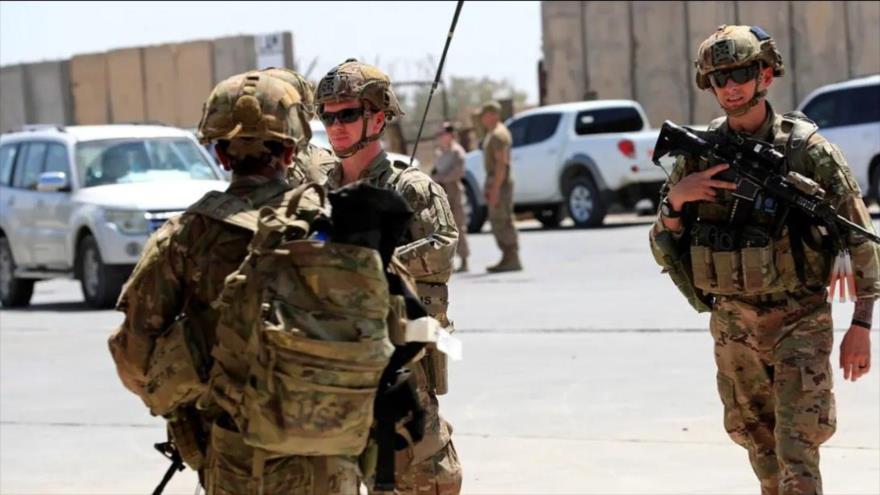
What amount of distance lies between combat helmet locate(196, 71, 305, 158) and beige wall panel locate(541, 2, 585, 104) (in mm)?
29797

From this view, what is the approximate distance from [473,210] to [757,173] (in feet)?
66.0

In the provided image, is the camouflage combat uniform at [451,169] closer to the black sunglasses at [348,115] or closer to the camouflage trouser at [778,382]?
the camouflage trouser at [778,382]

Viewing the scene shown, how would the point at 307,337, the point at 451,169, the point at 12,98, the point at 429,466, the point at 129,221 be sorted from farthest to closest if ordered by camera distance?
the point at 12,98
the point at 451,169
the point at 129,221
the point at 429,466
the point at 307,337

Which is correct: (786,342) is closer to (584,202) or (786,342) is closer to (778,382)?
(778,382)

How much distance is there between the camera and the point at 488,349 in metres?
11.7

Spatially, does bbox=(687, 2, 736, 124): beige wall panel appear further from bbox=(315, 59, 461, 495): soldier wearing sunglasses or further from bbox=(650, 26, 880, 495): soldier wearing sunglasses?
bbox=(315, 59, 461, 495): soldier wearing sunglasses

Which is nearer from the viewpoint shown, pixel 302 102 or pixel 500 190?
pixel 302 102

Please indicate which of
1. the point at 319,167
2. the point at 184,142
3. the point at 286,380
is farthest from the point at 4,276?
the point at 286,380

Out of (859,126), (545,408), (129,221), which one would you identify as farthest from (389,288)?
(859,126)

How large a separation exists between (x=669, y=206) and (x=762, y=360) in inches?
24.0

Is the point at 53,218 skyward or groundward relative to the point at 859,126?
groundward

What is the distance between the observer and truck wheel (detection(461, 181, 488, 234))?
25.6m

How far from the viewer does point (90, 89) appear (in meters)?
38.3

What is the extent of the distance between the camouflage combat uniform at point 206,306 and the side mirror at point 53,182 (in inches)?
486
